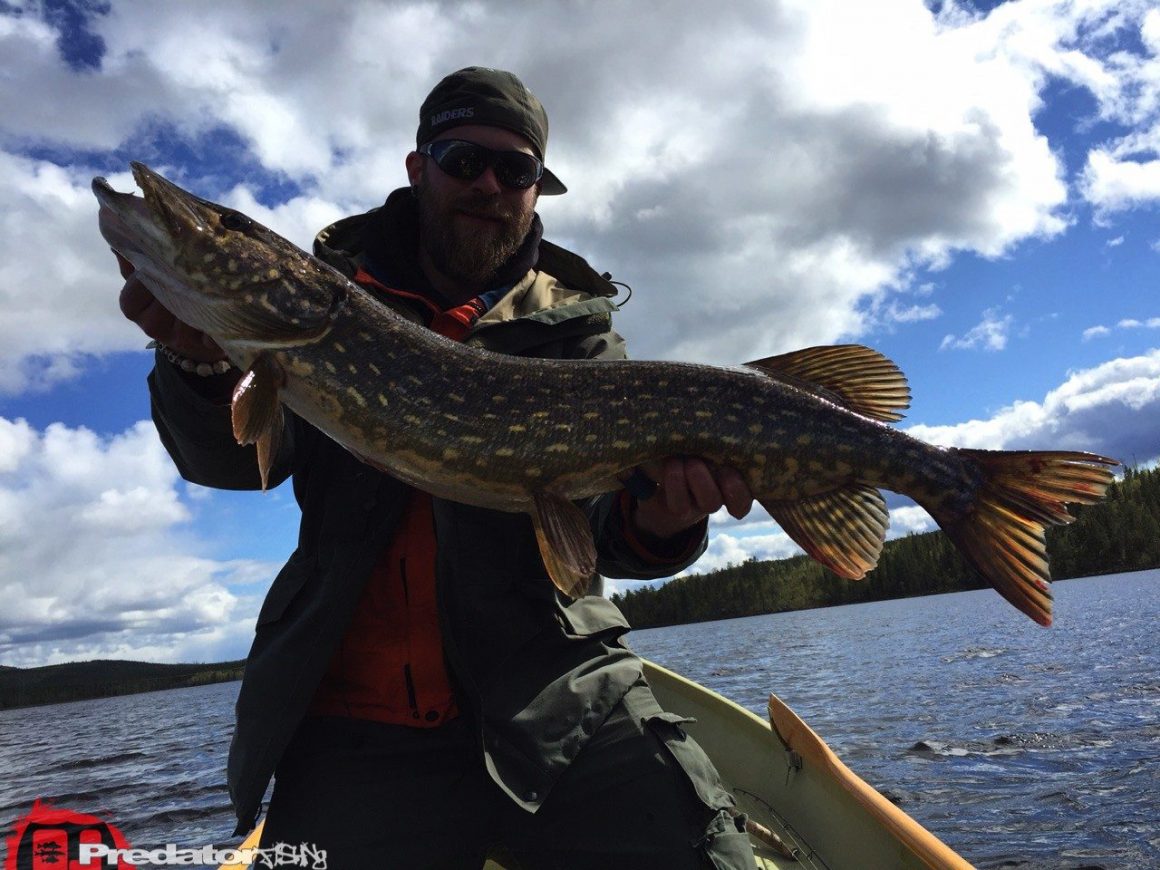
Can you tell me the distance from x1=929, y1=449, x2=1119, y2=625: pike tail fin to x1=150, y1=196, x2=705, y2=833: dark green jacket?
0.93m

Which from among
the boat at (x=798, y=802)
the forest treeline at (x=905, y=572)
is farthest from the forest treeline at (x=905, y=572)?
the boat at (x=798, y=802)

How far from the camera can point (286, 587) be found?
2586 millimetres

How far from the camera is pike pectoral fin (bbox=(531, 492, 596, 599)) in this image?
2.41 m

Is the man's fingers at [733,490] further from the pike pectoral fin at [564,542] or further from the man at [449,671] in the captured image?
the pike pectoral fin at [564,542]

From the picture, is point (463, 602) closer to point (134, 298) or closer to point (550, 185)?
point (134, 298)

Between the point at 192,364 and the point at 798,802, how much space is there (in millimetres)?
3420

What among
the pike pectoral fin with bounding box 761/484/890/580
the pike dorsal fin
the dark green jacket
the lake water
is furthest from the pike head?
the lake water

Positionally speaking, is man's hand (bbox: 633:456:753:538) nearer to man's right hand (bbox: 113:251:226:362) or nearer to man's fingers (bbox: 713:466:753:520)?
man's fingers (bbox: 713:466:753:520)

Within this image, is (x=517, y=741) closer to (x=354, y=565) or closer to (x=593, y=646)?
(x=593, y=646)

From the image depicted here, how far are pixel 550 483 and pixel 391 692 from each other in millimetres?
862

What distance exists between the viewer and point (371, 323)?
2.54 m

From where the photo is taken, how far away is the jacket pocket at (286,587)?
2543 mm

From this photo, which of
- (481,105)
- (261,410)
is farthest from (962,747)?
(261,410)

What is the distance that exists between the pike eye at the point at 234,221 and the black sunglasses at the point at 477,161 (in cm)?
96
